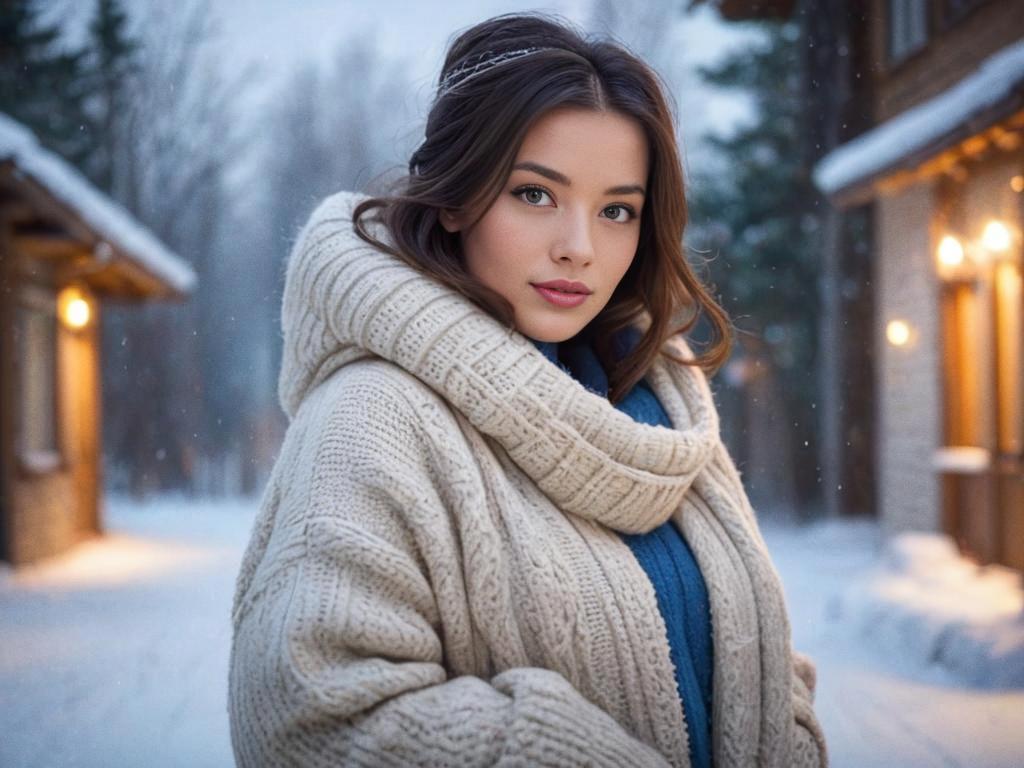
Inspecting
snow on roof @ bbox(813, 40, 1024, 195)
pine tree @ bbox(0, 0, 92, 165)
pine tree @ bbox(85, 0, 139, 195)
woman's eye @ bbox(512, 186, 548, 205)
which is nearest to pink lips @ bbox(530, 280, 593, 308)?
woman's eye @ bbox(512, 186, 548, 205)

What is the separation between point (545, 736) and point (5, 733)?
2292 millimetres

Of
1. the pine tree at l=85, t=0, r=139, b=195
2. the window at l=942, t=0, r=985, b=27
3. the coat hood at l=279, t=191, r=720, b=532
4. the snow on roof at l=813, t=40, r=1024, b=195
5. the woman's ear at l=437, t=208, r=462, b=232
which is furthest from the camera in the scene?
the pine tree at l=85, t=0, r=139, b=195

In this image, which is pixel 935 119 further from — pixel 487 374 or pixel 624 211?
pixel 487 374

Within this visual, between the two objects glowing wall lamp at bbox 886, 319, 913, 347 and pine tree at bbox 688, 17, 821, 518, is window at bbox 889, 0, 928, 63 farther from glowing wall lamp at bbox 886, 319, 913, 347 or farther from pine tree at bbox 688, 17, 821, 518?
pine tree at bbox 688, 17, 821, 518

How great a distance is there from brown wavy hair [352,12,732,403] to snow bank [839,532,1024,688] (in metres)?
2.87

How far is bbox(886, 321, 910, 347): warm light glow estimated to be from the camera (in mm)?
6762

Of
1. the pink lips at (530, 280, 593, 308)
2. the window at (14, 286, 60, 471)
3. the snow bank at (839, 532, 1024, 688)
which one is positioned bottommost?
the snow bank at (839, 532, 1024, 688)

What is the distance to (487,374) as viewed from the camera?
1216 mm

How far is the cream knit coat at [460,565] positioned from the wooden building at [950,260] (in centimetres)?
333

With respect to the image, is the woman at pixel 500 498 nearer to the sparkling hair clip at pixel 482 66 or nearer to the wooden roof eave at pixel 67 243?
the sparkling hair clip at pixel 482 66

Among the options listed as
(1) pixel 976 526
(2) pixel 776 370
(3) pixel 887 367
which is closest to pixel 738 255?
(2) pixel 776 370

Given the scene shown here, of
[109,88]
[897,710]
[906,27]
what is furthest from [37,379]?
[897,710]

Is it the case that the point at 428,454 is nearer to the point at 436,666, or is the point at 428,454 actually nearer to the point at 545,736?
the point at 436,666

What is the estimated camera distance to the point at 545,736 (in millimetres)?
1066
